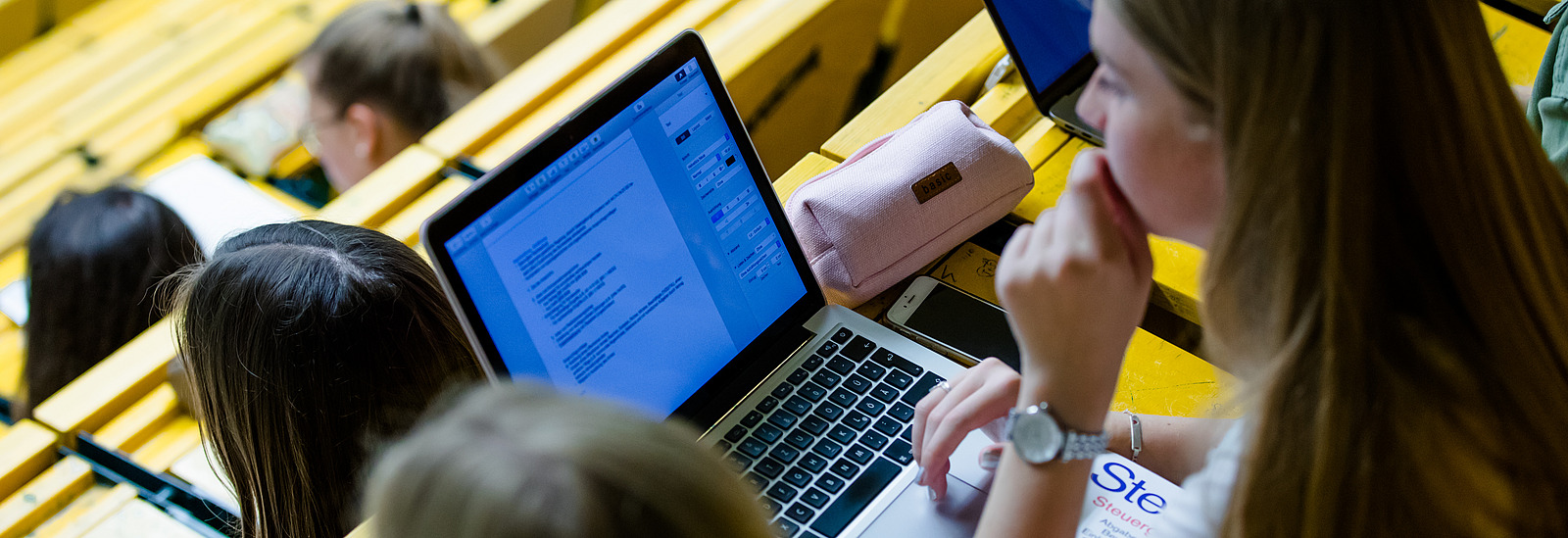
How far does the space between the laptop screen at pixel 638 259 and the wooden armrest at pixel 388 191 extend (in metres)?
0.66

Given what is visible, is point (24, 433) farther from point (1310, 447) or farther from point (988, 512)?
point (1310, 447)

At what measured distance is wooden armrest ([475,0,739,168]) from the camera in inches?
57.5

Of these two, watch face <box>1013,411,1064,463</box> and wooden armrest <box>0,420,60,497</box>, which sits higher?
wooden armrest <box>0,420,60,497</box>

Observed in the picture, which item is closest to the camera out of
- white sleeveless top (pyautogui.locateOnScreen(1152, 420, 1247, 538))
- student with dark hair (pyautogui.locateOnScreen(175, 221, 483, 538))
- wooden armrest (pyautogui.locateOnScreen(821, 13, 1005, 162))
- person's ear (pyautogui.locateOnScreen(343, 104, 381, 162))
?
white sleeveless top (pyautogui.locateOnScreen(1152, 420, 1247, 538))

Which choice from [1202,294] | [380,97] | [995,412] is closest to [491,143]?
[380,97]

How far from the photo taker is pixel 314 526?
89 centimetres

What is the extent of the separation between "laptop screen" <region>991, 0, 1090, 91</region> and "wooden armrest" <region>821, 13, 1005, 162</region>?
0.11 meters

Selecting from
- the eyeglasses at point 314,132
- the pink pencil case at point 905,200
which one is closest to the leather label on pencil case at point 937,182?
the pink pencil case at point 905,200

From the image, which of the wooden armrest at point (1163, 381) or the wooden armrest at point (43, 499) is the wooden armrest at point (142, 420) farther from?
the wooden armrest at point (1163, 381)

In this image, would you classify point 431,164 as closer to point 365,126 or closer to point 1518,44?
point 365,126

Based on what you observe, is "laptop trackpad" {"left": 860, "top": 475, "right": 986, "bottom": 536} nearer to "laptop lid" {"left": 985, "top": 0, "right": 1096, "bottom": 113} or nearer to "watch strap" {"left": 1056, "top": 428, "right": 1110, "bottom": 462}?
"watch strap" {"left": 1056, "top": 428, "right": 1110, "bottom": 462}

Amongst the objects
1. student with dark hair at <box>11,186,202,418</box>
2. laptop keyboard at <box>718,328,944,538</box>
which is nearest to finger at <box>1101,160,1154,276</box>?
laptop keyboard at <box>718,328,944,538</box>

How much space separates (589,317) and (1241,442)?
0.41 m

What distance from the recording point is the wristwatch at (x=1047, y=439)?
0.68 meters
